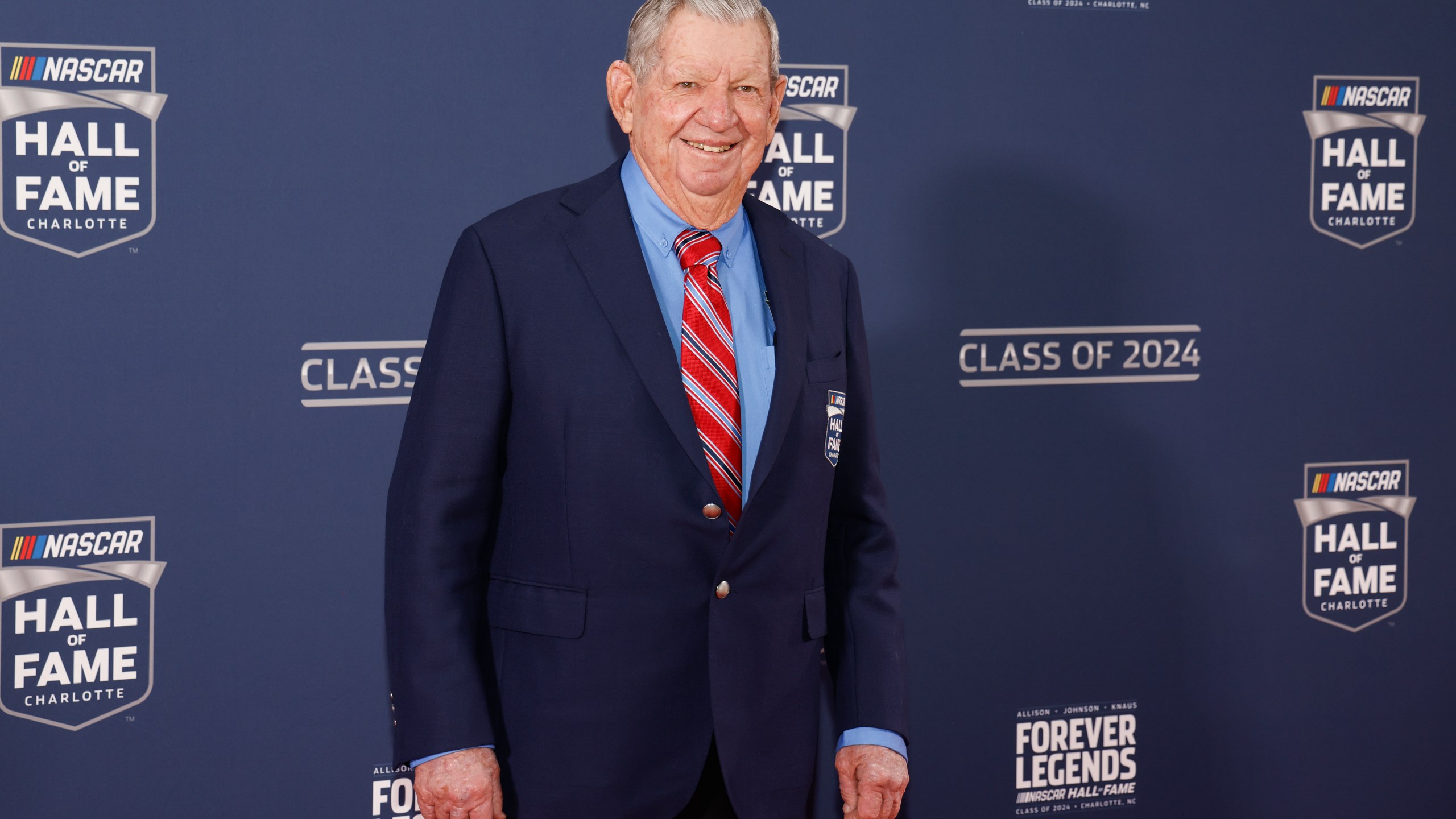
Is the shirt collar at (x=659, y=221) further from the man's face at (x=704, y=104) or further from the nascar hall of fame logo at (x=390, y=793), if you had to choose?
the nascar hall of fame logo at (x=390, y=793)

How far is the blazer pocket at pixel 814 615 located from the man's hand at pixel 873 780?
0.60 feet

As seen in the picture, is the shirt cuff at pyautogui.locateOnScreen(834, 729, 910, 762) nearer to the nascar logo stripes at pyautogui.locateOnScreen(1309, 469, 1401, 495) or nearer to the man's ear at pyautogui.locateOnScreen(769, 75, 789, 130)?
the man's ear at pyautogui.locateOnScreen(769, 75, 789, 130)

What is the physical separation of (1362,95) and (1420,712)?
1.42 meters

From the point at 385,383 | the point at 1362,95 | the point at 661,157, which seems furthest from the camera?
the point at 1362,95

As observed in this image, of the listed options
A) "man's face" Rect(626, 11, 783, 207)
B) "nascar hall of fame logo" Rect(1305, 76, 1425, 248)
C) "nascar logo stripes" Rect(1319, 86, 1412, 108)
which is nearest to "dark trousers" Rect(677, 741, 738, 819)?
"man's face" Rect(626, 11, 783, 207)

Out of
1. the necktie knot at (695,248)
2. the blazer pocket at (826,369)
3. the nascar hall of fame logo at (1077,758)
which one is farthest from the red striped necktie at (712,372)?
the nascar hall of fame logo at (1077,758)

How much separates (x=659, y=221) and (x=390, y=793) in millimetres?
1270

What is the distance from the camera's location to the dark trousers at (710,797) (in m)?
1.67

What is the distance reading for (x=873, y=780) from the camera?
1767 millimetres

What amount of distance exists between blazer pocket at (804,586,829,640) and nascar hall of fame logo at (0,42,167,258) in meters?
1.30

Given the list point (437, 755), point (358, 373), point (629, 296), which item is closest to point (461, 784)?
point (437, 755)

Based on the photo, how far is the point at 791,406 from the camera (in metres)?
1.64

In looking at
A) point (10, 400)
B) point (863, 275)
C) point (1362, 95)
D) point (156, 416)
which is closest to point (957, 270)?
point (863, 275)

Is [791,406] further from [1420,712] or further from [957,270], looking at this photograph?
[1420,712]
